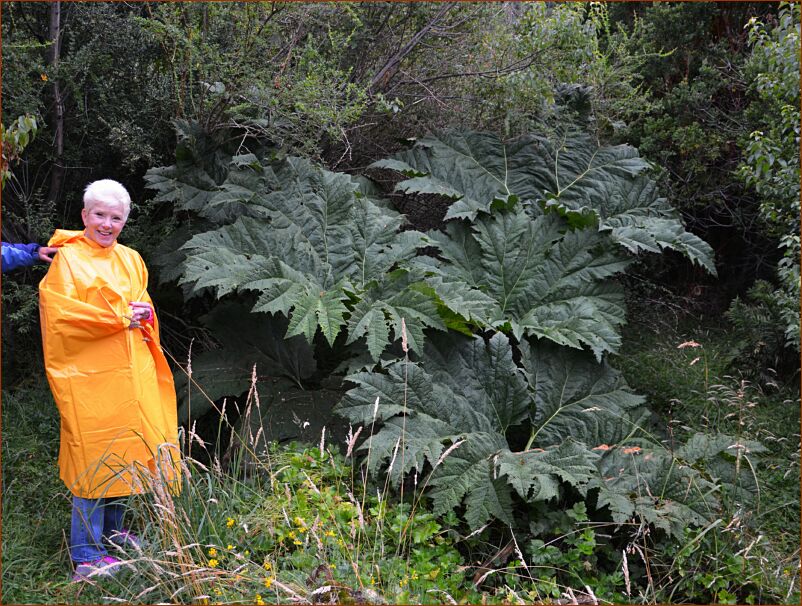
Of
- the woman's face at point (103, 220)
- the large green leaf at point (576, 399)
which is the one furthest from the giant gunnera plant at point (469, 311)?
the woman's face at point (103, 220)

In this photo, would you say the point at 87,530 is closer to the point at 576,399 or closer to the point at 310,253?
the point at 310,253

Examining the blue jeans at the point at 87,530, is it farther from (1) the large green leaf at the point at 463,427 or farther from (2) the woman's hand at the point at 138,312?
(1) the large green leaf at the point at 463,427

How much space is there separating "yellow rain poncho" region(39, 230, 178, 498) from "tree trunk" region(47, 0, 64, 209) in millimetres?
1668

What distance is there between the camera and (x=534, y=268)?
4238 mm

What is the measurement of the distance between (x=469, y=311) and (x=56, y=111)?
2883mm

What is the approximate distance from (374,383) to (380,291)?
529 mm

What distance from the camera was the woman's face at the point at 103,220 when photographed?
3164 mm

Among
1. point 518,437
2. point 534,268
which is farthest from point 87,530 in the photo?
point 534,268

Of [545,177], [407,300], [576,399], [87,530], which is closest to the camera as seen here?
[87,530]

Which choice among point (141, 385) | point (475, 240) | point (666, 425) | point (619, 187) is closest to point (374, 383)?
point (141, 385)

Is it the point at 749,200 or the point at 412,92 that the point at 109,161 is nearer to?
the point at 412,92

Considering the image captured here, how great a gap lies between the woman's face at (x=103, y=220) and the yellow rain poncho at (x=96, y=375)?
44mm

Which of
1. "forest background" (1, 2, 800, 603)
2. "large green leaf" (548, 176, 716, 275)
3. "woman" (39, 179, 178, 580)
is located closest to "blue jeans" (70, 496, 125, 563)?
"woman" (39, 179, 178, 580)

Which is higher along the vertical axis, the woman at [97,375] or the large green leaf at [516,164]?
the large green leaf at [516,164]
